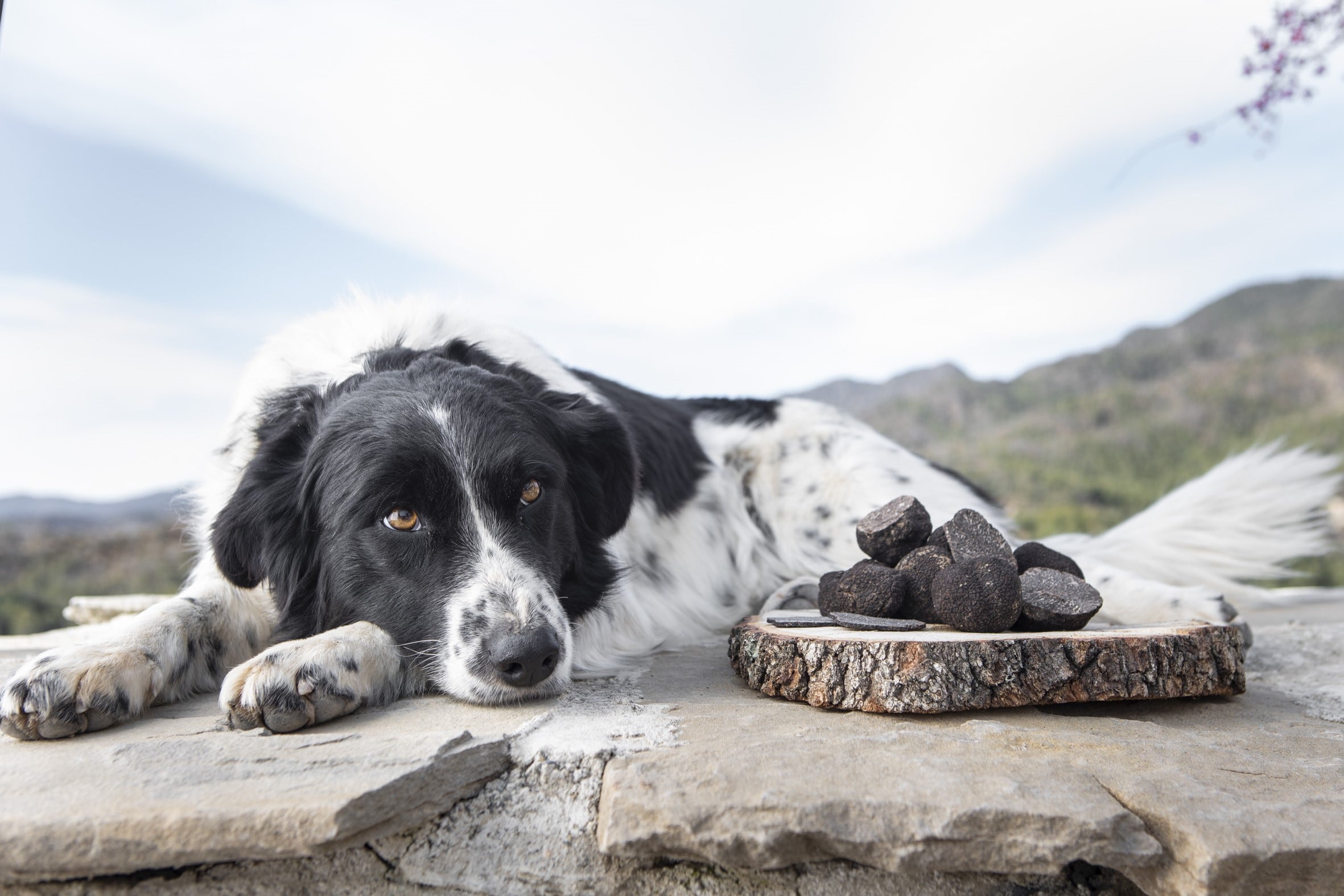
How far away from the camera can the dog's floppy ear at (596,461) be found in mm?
2770

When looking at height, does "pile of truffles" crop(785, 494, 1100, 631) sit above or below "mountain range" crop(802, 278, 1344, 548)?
below

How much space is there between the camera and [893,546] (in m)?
2.68

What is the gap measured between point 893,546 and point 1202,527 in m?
2.34

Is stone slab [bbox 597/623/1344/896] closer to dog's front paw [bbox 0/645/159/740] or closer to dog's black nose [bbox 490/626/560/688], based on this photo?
dog's black nose [bbox 490/626/560/688]

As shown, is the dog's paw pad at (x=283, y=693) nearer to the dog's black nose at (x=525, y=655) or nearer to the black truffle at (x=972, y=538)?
the dog's black nose at (x=525, y=655)

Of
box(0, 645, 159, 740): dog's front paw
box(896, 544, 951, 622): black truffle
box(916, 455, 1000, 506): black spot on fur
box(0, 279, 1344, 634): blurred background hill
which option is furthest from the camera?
box(0, 279, 1344, 634): blurred background hill

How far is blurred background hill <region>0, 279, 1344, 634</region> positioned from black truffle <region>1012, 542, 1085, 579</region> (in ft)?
19.2

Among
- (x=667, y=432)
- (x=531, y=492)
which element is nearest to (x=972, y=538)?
(x=531, y=492)

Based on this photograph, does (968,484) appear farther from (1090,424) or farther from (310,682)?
(1090,424)

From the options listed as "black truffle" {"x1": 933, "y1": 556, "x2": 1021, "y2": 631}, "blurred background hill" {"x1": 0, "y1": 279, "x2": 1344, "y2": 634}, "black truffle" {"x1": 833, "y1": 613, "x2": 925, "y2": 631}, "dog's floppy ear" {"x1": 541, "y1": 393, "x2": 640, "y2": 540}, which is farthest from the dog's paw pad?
"blurred background hill" {"x1": 0, "y1": 279, "x2": 1344, "y2": 634}

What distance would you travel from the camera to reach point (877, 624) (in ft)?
7.38

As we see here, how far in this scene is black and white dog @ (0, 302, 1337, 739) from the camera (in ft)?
6.75

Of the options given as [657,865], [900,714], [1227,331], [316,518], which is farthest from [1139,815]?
[1227,331]

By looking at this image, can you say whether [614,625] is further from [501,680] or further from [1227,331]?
[1227,331]
